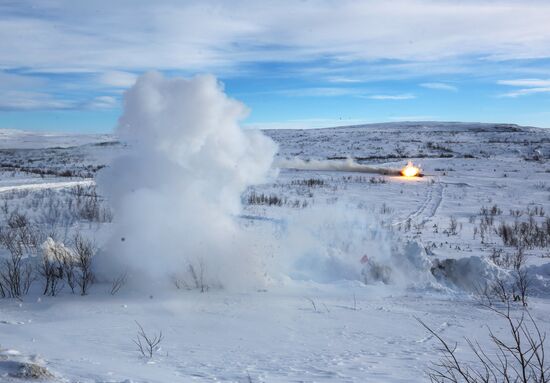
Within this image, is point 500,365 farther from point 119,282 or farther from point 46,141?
point 46,141

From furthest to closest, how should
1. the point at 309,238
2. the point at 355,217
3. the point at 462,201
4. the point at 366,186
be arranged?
the point at 366,186
the point at 462,201
the point at 355,217
the point at 309,238

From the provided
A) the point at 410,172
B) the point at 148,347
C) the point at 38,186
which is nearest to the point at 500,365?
the point at 148,347

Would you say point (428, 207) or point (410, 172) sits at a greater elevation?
point (410, 172)

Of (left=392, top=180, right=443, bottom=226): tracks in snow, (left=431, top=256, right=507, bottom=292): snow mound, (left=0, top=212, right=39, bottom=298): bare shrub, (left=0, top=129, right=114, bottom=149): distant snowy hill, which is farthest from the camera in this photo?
(left=0, top=129, right=114, bottom=149): distant snowy hill

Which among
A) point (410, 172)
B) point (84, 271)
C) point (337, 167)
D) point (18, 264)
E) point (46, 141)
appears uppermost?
point (46, 141)

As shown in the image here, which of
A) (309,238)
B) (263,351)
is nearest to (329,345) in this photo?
(263,351)

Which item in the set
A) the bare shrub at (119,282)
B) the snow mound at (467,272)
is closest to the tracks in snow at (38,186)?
the bare shrub at (119,282)

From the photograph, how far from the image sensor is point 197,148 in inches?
363

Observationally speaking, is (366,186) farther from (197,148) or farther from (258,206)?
(197,148)

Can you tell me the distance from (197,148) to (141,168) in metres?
1.07

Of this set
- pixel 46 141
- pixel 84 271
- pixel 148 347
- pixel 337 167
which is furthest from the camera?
pixel 46 141

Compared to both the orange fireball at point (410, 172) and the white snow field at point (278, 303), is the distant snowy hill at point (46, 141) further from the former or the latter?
the white snow field at point (278, 303)

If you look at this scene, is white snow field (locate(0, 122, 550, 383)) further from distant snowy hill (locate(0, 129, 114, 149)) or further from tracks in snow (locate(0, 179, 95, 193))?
distant snowy hill (locate(0, 129, 114, 149))

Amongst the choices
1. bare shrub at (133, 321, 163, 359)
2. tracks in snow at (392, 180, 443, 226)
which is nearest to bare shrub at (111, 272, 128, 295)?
bare shrub at (133, 321, 163, 359)
